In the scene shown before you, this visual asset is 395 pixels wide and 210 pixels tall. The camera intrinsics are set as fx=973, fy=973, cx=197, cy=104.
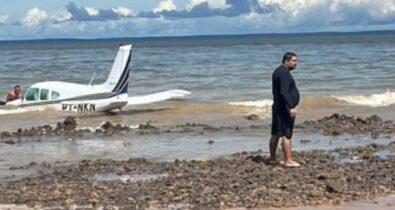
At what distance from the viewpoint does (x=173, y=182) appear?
12164mm

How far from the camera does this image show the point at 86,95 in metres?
27.1

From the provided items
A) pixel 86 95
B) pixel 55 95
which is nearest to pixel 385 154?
pixel 86 95

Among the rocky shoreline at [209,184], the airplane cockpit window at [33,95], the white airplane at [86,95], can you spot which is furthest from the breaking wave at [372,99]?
the rocky shoreline at [209,184]

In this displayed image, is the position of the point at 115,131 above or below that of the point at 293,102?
below

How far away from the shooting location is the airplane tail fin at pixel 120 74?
27641 millimetres

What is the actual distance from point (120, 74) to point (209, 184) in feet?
53.0

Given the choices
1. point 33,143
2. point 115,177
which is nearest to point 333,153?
point 115,177

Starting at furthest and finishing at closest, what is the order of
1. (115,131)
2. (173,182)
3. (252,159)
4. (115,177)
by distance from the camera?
(115,131) < (252,159) < (115,177) < (173,182)

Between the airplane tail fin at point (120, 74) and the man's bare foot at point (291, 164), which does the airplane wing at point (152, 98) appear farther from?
the man's bare foot at point (291, 164)

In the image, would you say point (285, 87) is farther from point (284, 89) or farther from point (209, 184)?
point (209, 184)

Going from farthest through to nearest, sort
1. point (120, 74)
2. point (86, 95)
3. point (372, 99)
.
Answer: point (372, 99) < point (120, 74) < point (86, 95)

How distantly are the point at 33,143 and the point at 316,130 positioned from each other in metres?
5.75

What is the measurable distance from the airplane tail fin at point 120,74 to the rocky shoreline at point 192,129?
15.4 ft

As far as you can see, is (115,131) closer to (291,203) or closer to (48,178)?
(48,178)
